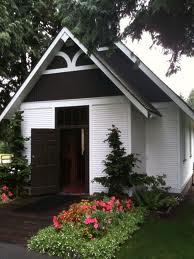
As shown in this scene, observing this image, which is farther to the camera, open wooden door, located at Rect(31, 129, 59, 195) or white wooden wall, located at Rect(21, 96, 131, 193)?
open wooden door, located at Rect(31, 129, 59, 195)

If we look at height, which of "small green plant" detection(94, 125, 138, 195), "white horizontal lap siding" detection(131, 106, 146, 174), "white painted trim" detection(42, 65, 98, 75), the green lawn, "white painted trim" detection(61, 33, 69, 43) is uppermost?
"white painted trim" detection(61, 33, 69, 43)

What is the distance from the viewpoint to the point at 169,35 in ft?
27.5

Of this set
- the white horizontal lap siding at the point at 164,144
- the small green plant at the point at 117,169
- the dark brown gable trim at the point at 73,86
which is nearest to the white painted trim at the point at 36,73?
the dark brown gable trim at the point at 73,86

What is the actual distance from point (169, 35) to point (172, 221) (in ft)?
15.2

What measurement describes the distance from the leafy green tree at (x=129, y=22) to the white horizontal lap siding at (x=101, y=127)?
3194 millimetres

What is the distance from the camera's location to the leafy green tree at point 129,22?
7.81m

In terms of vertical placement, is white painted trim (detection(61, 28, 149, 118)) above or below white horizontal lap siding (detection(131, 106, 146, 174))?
above

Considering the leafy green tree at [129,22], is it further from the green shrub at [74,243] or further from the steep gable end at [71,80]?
the green shrub at [74,243]

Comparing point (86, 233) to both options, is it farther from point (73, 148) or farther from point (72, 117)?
point (73, 148)

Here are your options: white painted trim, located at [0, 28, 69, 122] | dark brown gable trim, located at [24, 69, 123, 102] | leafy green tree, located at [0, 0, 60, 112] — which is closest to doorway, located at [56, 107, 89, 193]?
dark brown gable trim, located at [24, 69, 123, 102]

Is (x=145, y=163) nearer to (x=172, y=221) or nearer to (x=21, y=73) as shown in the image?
(x=172, y=221)

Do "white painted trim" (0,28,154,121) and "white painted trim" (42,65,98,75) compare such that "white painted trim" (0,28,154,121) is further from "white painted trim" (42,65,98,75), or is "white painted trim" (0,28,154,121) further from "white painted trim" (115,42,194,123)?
"white painted trim" (115,42,194,123)

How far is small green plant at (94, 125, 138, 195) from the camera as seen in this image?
417 inches

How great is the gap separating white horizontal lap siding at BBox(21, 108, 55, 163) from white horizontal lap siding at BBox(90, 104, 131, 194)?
5.68ft
